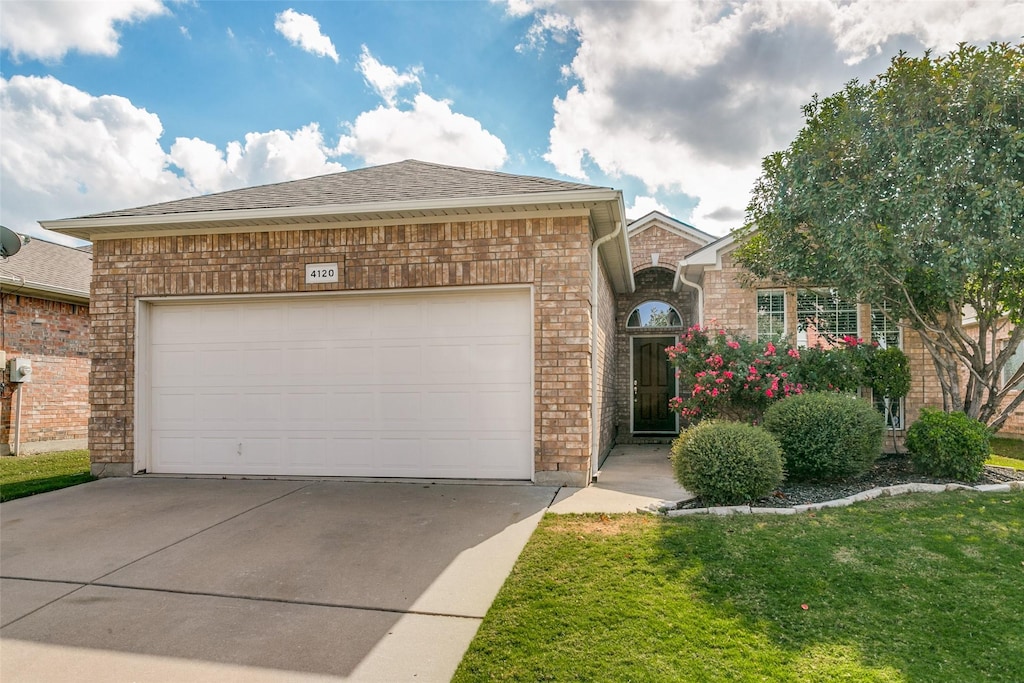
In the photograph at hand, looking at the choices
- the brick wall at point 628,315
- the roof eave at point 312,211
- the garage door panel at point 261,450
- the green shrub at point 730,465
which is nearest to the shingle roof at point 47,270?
the roof eave at point 312,211

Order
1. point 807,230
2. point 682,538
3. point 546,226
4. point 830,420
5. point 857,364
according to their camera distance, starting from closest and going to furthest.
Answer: point 682,538, point 830,420, point 546,226, point 807,230, point 857,364

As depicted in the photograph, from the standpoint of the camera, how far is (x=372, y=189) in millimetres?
7348

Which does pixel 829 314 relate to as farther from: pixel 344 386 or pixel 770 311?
pixel 344 386

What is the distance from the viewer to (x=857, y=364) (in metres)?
8.30

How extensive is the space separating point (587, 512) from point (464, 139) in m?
9.05

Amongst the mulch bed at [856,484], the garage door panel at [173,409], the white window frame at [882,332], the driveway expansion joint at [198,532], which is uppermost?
the white window frame at [882,332]

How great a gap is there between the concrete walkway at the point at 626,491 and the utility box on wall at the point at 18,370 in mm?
9856

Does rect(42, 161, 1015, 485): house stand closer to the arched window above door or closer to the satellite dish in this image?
the satellite dish

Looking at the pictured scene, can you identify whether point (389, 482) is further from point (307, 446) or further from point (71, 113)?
point (71, 113)

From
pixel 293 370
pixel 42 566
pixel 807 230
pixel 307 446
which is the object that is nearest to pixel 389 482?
pixel 307 446

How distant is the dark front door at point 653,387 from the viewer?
40.6ft

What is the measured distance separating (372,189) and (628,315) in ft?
23.2

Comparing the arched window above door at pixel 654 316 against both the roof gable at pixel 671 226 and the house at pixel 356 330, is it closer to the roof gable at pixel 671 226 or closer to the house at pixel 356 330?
the roof gable at pixel 671 226

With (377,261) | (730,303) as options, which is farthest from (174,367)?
(730,303)
